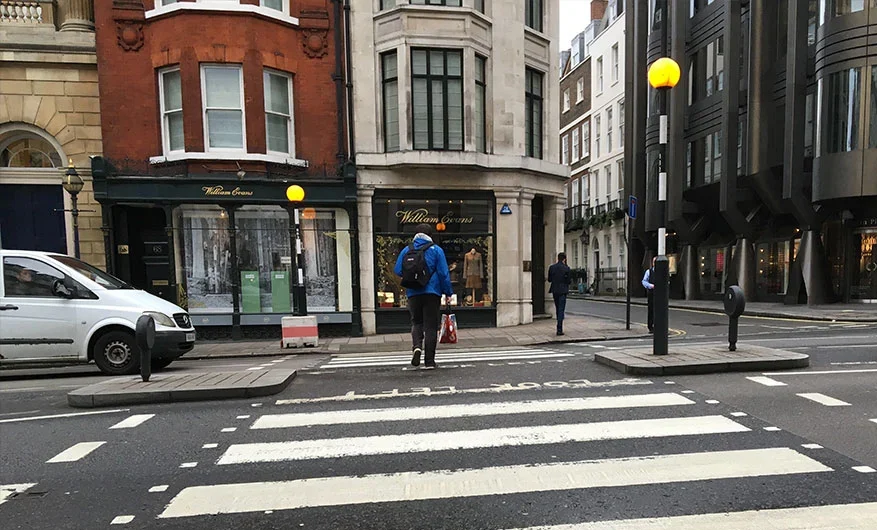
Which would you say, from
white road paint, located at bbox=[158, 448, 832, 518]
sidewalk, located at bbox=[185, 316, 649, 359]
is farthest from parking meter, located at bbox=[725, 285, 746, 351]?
sidewalk, located at bbox=[185, 316, 649, 359]

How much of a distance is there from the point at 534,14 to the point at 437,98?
4.83m

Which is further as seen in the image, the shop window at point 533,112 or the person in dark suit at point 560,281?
the shop window at point 533,112

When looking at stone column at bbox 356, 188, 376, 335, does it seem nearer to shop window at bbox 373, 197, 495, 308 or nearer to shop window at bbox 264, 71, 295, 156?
shop window at bbox 373, 197, 495, 308

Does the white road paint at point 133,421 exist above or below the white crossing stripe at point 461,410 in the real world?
below

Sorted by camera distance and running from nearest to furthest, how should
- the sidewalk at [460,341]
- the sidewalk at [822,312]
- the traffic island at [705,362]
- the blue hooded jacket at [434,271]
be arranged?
the traffic island at [705,362], the blue hooded jacket at [434,271], the sidewalk at [460,341], the sidewalk at [822,312]

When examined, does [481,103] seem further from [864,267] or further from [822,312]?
[864,267]

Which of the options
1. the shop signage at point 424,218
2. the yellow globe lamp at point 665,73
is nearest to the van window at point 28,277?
the shop signage at point 424,218

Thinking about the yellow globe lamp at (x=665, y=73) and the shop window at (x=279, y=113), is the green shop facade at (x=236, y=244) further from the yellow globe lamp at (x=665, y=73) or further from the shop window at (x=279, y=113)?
the yellow globe lamp at (x=665, y=73)

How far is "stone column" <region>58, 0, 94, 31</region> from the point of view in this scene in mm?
12406

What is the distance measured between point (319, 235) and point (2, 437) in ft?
30.2

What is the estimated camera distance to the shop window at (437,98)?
42.4ft

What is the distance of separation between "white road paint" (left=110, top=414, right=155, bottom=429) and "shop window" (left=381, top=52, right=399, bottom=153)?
31.9 ft

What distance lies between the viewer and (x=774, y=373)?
610 cm

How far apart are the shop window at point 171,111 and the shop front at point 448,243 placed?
543cm
